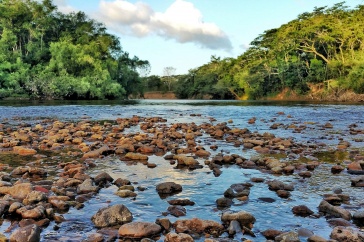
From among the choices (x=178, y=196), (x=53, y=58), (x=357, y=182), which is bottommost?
(x=178, y=196)

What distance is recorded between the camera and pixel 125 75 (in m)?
69.6

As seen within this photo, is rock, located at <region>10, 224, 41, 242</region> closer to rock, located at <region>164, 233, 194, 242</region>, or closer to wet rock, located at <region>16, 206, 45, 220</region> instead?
wet rock, located at <region>16, 206, 45, 220</region>

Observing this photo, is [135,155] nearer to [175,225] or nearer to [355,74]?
[175,225]

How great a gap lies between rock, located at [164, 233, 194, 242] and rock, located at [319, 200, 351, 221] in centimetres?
213

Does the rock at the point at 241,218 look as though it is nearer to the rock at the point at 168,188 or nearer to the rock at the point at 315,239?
the rock at the point at 315,239

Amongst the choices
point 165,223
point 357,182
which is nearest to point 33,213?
point 165,223

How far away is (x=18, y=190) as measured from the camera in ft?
17.9

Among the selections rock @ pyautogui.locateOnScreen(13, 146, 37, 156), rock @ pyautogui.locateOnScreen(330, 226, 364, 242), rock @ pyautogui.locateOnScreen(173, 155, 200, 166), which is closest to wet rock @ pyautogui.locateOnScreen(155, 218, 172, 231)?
rock @ pyautogui.locateOnScreen(330, 226, 364, 242)

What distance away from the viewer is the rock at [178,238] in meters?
3.85

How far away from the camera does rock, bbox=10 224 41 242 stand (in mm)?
3846

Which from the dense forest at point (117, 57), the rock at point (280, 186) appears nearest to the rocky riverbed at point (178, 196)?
the rock at point (280, 186)

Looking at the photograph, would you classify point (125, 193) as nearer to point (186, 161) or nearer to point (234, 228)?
point (234, 228)

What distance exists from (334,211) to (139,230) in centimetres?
263

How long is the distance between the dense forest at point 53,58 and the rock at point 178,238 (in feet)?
169
